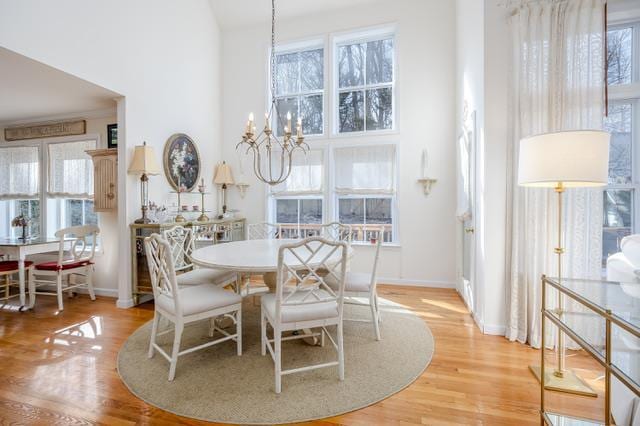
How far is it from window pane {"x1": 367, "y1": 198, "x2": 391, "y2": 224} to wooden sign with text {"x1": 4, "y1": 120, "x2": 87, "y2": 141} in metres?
3.99

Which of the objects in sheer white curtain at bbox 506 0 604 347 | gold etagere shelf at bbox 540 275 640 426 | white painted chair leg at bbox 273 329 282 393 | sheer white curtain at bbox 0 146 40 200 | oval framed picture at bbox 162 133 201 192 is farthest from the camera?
sheer white curtain at bbox 0 146 40 200

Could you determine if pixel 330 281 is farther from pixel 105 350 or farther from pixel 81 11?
pixel 81 11

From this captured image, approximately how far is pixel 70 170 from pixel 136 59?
1.84 meters

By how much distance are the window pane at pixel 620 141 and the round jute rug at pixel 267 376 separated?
82.4 inches

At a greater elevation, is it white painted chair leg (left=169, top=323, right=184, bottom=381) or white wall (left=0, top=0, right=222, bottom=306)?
white wall (left=0, top=0, right=222, bottom=306)

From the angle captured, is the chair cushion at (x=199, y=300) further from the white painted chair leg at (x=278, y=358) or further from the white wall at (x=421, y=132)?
the white wall at (x=421, y=132)

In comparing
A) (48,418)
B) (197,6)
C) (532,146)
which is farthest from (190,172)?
(532,146)

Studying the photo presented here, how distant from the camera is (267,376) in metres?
2.08

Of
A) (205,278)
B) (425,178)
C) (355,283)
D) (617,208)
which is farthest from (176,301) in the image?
(617,208)

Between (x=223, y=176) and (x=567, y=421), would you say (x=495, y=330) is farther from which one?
(x=223, y=176)

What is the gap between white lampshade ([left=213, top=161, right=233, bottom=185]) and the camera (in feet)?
15.9

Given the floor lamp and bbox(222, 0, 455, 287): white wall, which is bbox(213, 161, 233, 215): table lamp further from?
the floor lamp

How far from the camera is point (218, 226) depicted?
4.36 m

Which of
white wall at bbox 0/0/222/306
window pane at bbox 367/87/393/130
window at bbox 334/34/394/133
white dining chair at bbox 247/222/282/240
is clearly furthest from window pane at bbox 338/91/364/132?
white wall at bbox 0/0/222/306
